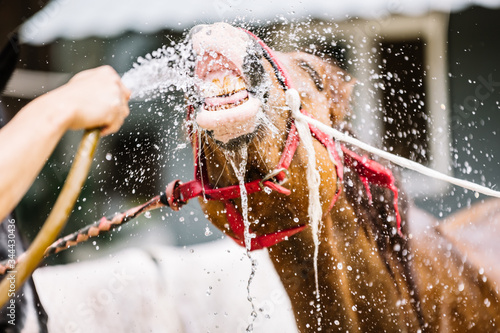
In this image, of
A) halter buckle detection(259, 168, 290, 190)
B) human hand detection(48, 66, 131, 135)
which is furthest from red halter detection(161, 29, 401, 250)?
human hand detection(48, 66, 131, 135)

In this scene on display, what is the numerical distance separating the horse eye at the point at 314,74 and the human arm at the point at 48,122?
12.1 inches

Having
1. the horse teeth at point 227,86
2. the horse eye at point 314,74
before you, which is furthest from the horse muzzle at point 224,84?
the horse eye at point 314,74

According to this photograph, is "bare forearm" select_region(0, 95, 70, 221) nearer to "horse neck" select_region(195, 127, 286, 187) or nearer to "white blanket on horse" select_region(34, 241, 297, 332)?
"horse neck" select_region(195, 127, 286, 187)

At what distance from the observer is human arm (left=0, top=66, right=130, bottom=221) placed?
29 centimetres

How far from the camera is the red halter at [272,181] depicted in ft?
1.87

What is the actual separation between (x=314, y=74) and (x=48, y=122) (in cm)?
40

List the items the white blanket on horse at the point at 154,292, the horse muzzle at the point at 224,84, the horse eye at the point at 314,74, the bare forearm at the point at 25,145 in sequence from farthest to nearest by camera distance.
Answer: the white blanket on horse at the point at 154,292, the horse eye at the point at 314,74, the horse muzzle at the point at 224,84, the bare forearm at the point at 25,145

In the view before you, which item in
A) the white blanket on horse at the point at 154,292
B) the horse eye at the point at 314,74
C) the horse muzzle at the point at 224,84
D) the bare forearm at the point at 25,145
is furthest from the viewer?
the white blanket on horse at the point at 154,292

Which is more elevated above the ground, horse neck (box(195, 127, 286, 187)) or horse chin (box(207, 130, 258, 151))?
horse chin (box(207, 130, 258, 151))

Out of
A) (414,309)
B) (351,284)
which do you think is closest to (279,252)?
(351,284)

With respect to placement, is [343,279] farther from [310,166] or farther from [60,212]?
[60,212]

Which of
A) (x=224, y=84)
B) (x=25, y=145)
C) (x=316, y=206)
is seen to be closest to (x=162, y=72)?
(x=224, y=84)

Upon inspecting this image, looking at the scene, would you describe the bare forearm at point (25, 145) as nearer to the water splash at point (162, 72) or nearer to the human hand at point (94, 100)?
the human hand at point (94, 100)

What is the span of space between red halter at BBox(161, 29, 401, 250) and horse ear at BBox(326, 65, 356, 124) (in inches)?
1.9
